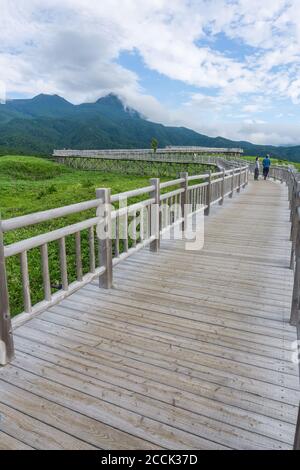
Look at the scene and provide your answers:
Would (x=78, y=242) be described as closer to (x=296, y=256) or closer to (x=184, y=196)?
(x=296, y=256)

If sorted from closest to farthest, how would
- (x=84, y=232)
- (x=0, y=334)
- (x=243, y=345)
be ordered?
1. (x=0, y=334)
2. (x=243, y=345)
3. (x=84, y=232)

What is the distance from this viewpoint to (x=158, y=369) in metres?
2.98

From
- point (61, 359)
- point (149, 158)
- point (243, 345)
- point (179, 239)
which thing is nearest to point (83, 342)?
point (61, 359)

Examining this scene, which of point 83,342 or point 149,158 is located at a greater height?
point 149,158

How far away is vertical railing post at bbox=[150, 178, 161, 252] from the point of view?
601 cm

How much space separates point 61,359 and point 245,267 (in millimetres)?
3622

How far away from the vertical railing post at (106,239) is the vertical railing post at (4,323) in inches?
65.7

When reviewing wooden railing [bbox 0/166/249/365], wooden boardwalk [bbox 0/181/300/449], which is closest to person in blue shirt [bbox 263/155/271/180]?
wooden railing [bbox 0/166/249/365]

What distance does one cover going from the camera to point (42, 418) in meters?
2.43

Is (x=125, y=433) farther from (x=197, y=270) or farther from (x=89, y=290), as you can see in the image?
(x=197, y=270)

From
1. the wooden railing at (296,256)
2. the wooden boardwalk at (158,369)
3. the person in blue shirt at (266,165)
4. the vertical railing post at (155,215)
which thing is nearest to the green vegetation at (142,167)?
the person in blue shirt at (266,165)

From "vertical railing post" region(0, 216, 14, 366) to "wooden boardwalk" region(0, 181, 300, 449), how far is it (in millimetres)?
114

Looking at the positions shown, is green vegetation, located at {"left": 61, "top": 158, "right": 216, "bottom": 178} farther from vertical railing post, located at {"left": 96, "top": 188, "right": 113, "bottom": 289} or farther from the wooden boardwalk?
the wooden boardwalk

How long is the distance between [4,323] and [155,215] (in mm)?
3679
